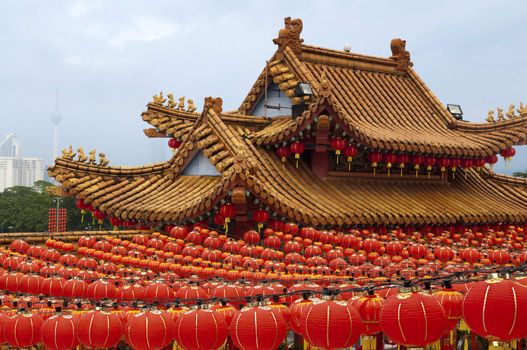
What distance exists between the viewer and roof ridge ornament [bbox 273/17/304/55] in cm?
2220

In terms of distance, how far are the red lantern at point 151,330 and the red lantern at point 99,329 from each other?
464 mm

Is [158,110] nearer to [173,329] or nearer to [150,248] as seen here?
[150,248]

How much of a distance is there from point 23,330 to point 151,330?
6.82 ft

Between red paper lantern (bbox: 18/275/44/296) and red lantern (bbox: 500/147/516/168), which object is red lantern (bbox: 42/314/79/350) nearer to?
red paper lantern (bbox: 18/275/44/296)

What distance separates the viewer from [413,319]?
7.32 m

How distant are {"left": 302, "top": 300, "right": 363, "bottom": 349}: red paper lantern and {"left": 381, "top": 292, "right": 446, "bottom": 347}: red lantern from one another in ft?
1.18

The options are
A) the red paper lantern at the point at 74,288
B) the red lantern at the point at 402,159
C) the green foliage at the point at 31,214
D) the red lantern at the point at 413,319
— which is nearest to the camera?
the red lantern at the point at 413,319

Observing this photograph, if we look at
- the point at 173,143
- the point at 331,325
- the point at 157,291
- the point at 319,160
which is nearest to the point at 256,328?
the point at 331,325

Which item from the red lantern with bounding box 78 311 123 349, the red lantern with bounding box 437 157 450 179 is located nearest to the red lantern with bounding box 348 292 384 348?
the red lantern with bounding box 78 311 123 349

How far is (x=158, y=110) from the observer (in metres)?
22.8

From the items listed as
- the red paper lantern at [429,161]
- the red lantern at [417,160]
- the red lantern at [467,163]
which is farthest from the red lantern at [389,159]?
the red lantern at [467,163]

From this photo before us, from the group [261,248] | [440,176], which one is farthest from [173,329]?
[440,176]

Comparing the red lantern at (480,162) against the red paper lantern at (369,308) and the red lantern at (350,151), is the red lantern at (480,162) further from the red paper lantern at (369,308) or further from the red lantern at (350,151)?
the red paper lantern at (369,308)

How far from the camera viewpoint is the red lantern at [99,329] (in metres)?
8.90
